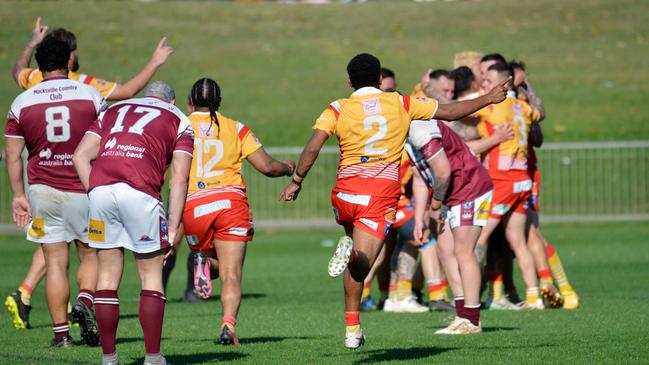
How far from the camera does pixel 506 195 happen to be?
1235cm

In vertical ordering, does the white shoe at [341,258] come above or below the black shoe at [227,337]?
above

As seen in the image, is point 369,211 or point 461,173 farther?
point 461,173

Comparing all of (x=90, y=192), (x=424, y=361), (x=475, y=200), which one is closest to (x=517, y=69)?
(x=475, y=200)

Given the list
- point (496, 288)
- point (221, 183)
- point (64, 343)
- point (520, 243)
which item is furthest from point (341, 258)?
point (496, 288)

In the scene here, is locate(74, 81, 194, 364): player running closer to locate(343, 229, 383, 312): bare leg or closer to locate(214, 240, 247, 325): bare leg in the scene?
locate(343, 229, 383, 312): bare leg

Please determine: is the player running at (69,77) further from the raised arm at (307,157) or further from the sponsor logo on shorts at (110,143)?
the sponsor logo on shorts at (110,143)

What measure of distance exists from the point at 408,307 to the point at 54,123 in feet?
15.7

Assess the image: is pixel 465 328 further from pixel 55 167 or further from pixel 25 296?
pixel 25 296

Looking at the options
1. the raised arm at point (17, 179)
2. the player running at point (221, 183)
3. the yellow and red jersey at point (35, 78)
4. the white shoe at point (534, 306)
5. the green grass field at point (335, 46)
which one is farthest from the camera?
the green grass field at point (335, 46)

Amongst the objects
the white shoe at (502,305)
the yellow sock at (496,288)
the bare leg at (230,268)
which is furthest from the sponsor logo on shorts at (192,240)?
the yellow sock at (496,288)

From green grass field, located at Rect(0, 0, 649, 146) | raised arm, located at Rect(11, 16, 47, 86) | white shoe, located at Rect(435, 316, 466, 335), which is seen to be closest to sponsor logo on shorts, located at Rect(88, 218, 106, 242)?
white shoe, located at Rect(435, 316, 466, 335)

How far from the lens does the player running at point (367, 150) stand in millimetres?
8625

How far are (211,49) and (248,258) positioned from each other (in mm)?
23415

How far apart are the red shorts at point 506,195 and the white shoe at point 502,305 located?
3.47 feet
